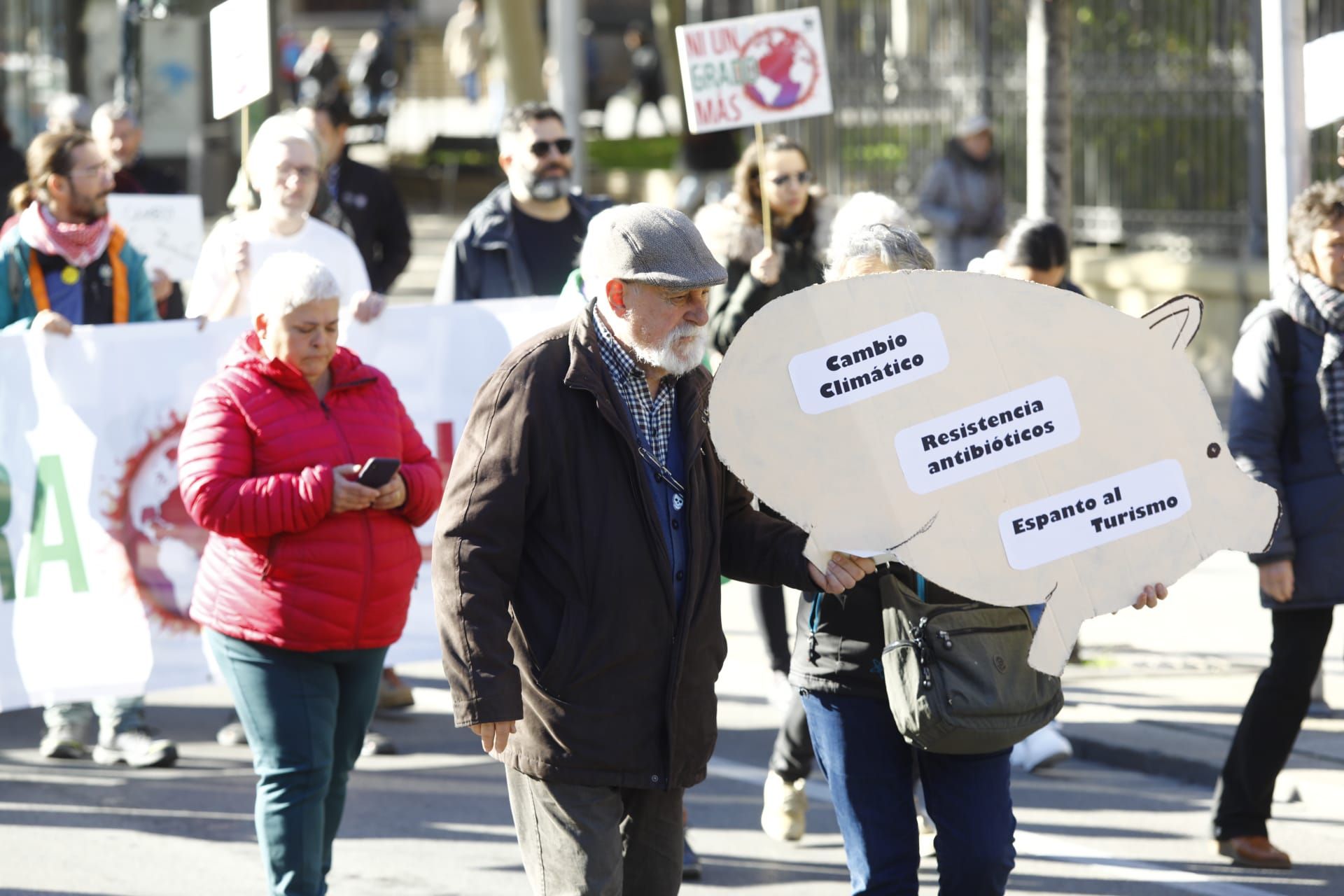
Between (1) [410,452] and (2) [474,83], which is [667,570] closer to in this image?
(1) [410,452]

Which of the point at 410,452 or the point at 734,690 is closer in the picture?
the point at 410,452

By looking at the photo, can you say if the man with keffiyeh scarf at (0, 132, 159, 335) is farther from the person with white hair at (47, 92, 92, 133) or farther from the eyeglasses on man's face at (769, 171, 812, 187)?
the person with white hair at (47, 92, 92, 133)

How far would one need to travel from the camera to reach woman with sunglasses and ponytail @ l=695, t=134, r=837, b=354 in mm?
7520

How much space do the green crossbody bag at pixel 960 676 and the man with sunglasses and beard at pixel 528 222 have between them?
3492 mm

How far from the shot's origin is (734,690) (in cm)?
802

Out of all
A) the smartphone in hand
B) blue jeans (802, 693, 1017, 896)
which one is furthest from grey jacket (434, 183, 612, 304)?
blue jeans (802, 693, 1017, 896)

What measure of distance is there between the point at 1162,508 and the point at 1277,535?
2024mm

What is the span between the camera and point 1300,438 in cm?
562

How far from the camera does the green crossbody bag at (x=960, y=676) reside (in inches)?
159

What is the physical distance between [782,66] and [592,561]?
16.4ft

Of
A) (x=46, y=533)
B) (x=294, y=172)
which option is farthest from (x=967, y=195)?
(x=46, y=533)

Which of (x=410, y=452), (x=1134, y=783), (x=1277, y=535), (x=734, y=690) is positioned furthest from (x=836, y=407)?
(x=734, y=690)

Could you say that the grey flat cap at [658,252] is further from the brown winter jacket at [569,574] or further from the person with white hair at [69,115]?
the person with white hair at [69,115]

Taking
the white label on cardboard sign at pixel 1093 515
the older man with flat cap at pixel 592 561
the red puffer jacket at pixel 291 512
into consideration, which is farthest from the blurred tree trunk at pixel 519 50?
the white label on cardboard sign at pixel 1093 515
